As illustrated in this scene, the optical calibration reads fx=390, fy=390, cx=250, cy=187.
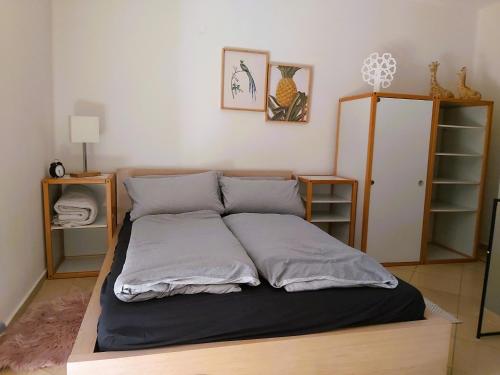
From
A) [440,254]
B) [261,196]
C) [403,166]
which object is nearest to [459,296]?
[440,254]

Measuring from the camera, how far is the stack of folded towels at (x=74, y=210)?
9.68ft

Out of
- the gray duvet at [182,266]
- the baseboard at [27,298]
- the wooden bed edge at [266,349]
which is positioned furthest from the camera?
the baseboard at [27,298]

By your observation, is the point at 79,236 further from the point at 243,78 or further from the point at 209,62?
the point at 243,78

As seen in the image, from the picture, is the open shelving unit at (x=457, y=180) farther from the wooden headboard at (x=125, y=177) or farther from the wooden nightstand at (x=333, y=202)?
the wooden headboard at (x=125, y=177)

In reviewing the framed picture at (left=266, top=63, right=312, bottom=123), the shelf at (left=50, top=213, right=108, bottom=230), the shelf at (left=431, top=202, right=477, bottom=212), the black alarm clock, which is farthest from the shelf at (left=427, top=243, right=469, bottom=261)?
the black alarm clock

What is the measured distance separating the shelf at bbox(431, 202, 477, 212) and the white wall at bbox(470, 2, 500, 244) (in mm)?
317

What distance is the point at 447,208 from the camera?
3768 millimetres

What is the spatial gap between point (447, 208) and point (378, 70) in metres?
1.48

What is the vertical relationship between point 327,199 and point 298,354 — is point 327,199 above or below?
above

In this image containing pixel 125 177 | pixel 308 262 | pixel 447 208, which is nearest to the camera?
pixel 308 262

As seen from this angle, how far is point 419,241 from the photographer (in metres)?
3.60

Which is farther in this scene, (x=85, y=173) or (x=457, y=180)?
(x=457, y=180)

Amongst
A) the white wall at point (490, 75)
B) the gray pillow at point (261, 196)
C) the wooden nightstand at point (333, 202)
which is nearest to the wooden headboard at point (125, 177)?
the gray pillow at point (261, 196)

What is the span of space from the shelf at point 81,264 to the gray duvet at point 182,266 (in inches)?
44.3
